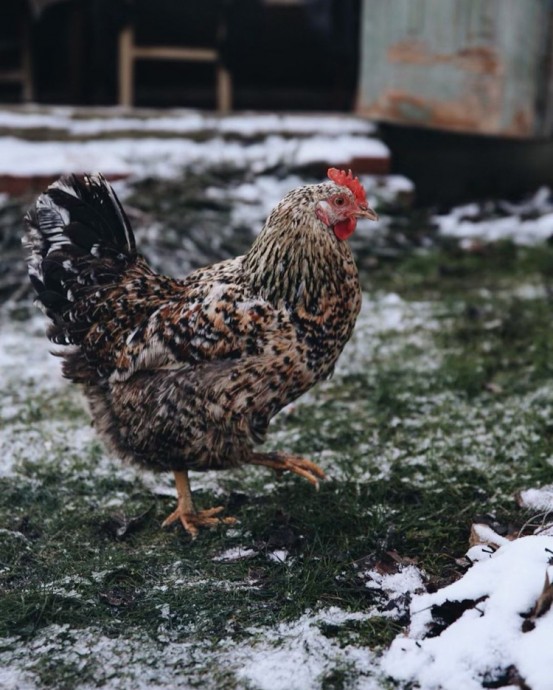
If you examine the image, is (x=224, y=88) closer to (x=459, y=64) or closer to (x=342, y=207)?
(x=459, y=64)

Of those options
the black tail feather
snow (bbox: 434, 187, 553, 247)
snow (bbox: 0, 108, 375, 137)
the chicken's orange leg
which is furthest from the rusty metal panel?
the chicken's orange leg

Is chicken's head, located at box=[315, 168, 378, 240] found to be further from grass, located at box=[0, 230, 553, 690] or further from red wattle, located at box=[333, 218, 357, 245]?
grass, located at box=[0, 230, 553, 690]

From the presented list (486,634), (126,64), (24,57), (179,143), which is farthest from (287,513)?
(24,57)

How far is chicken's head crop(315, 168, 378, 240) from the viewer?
114 inches

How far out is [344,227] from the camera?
2.94 metres

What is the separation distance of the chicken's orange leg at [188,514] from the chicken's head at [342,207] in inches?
39.6

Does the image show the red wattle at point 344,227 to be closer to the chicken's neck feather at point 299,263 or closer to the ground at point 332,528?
the chicken's neck feather at point 299,263

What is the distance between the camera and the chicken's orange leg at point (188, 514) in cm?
304

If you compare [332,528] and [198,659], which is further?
[332,528]

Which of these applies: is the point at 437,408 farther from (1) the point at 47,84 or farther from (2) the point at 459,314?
(1) the point at 47,84

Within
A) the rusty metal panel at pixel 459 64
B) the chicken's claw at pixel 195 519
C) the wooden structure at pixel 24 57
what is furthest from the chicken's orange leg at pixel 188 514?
the wooden structure at pixel 24 57

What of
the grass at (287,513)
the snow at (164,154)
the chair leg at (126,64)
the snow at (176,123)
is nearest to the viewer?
the grass at (287,513)

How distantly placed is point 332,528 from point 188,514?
0.50 m

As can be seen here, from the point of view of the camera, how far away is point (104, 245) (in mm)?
3170
